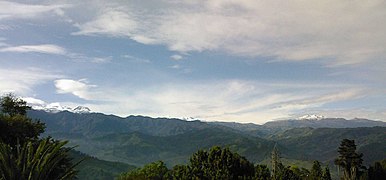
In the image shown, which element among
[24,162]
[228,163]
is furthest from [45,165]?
[228,163]

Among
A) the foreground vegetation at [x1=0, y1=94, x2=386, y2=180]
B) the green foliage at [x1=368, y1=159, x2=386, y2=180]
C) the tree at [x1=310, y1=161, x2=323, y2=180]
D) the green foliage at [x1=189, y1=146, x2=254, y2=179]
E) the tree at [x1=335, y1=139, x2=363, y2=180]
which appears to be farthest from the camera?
the green foliage at [x1=368, y1=159, x2=386, y2=180]

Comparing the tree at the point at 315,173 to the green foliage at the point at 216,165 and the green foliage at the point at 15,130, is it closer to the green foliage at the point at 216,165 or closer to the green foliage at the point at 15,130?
the green foliage at the point at 216,165

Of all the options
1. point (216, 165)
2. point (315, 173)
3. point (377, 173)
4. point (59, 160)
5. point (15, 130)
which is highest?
point (15, 130)

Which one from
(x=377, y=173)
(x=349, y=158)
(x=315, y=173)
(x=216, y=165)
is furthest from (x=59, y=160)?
(x=377, y=173)

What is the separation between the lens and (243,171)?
7506 centimetres

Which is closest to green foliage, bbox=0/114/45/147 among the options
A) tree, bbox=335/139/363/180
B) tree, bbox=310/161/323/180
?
tree, bbox=310/161/323/180

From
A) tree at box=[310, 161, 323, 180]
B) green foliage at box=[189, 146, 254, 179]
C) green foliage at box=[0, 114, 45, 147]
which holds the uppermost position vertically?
green foliage at box=[0, 114, 45, 147]

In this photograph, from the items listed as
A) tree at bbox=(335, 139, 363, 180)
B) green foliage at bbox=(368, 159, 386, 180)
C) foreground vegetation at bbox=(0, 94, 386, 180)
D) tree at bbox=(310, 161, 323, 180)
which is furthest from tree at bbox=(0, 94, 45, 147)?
green foliage at bbox=(368, 159, 386, 180)

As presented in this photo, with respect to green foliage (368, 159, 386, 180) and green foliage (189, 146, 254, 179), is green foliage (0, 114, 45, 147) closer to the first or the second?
green foliage (189, 146, 254, 179)

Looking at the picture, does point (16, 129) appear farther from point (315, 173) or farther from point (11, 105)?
point (315, 173)

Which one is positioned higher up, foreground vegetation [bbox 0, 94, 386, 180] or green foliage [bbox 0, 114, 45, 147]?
green foliage [bbox 0, 114, 45, 147]

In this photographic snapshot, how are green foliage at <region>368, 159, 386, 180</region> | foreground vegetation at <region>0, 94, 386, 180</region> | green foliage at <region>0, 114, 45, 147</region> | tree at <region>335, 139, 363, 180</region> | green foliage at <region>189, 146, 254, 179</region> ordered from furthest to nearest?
green foliage at <region>368, 159, 386, 180</region>
tree at <region>335, 139, 363, 180</region>
green foliage at <region>0, 114, 45, 147</region>
green foliage at <region>189, 146, 254, 179</region>
foreground vegetation at <region>0, 94, 386, 180</region>

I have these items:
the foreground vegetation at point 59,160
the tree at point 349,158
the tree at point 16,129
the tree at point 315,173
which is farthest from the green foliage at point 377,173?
the tree at point 16,129

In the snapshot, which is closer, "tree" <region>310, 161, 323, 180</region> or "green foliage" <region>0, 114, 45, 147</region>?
"green foliage" <region>0, 114, 45, 147</region>
